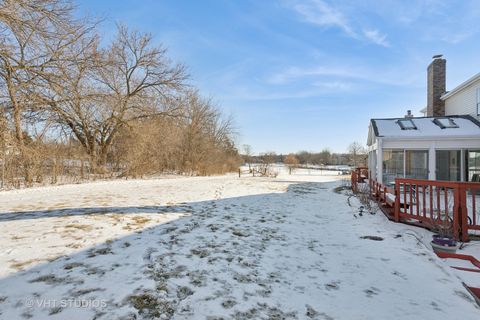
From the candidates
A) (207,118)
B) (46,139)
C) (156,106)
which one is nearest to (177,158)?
(156,106)

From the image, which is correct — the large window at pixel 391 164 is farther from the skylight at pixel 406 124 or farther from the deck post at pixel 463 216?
the deck post at pixel 463 216

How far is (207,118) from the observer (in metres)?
25.9

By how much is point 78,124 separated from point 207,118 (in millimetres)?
13473

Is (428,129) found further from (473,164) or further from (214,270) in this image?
(214,270)

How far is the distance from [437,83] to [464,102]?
97.3 inches

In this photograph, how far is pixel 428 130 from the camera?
35.9 ft

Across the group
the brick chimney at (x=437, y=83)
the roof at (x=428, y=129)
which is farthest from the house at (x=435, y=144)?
the brick chimney at (x=437, y=83)

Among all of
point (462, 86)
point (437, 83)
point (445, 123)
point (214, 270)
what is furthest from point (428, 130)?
point (214, 270)

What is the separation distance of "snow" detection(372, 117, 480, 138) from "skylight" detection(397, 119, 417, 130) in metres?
0.14

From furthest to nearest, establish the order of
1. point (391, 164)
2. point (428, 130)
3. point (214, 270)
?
point (391, 164) < point (428, 130) < point (214, 270)

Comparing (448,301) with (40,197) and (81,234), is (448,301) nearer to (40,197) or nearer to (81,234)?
(81,234)

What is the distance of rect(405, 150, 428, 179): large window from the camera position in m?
10.9

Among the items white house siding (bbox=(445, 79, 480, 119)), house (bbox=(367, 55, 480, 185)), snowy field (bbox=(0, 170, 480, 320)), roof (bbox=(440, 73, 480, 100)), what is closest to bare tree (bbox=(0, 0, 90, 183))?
snowy field (bbox=(0, 170, 480, 320))

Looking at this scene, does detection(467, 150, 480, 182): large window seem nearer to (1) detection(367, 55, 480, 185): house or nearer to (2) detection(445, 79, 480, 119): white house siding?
(1) detection(367, 55, 480, 185): house
